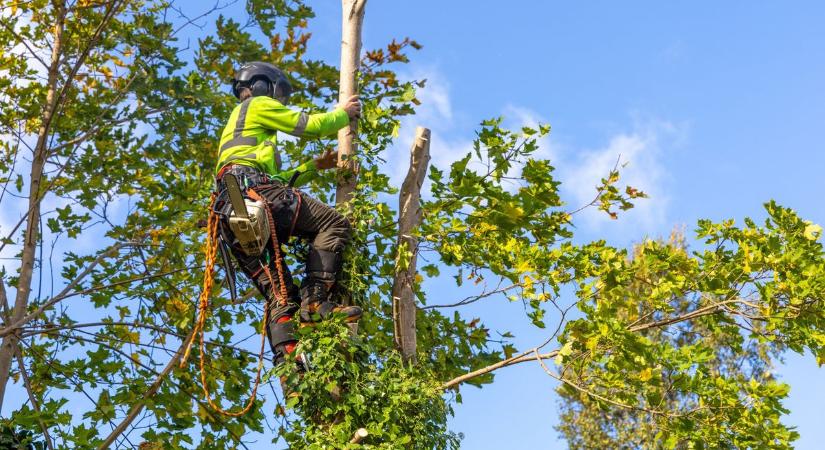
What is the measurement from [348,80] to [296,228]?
141 centimetres

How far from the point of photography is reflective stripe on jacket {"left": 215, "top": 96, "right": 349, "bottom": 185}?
22.5 ft

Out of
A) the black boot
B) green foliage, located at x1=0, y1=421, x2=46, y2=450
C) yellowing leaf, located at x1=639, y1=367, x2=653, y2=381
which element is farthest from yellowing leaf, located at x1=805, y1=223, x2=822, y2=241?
green foliage, located at x1=0, y1=421, x2=46, y2=450

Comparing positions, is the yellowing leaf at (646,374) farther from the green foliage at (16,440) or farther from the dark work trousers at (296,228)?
the green foliage at (16,440)

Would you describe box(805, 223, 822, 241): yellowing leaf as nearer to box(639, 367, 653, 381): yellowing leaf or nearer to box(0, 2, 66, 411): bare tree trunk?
box(639, 367, 653, 381): yellowing leaf

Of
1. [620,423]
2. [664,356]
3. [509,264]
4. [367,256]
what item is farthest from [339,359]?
[620,423]

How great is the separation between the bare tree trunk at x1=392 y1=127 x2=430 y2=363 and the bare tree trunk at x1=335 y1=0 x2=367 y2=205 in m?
0.40

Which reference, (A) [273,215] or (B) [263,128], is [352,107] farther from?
(A) [273,215]

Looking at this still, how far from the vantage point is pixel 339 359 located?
20.7ft

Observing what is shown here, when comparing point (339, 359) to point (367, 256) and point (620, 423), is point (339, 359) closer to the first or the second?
point (367, 256)

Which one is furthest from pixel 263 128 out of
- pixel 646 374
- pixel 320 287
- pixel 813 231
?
pixel 813 231

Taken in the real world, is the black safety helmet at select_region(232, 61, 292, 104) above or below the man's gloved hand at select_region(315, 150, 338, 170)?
above

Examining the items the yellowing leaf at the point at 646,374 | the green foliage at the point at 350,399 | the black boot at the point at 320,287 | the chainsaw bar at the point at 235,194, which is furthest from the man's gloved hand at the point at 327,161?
the yellowing leaf at the point at 646,374

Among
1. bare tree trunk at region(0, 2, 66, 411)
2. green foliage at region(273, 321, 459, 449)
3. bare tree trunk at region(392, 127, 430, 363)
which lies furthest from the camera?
bare tree trunk at region(0, 2, 66, 411)

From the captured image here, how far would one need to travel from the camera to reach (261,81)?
7207mm
